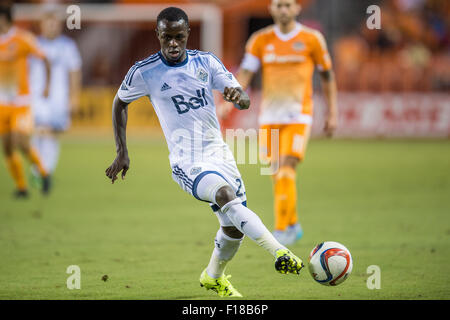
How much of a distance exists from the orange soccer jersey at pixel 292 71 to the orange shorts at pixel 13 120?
437 centimetres

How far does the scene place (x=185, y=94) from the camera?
5.55m

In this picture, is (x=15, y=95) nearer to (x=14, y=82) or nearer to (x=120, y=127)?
(x=14, y=82)

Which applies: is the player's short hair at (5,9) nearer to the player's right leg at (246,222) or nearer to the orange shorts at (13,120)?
the orange shorts at (13,120)

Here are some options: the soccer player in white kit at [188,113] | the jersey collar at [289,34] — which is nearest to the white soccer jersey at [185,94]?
the soccer player in white kit at [188,113]

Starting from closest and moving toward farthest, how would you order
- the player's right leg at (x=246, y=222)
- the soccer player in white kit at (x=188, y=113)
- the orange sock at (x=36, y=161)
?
the player's right leg at (x=246, y=222), the soccer player in white kit at (x=188, y=113), the orange sock at (x=36, y=161)

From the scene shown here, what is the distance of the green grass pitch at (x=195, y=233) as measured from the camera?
19.5 ft

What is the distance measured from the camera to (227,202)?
17.3 ft

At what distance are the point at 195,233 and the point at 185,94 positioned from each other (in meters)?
3.26

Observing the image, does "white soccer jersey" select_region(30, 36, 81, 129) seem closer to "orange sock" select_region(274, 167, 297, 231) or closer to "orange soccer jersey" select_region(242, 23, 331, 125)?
"orange soccer jersey" select_region(242, 23, 331, 125)

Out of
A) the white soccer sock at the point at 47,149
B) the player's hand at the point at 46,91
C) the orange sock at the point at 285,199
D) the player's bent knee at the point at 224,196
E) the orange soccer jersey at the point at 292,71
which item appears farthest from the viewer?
the white soccer sock at the point at 47,149

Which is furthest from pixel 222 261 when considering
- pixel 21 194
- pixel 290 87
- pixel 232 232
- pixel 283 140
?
pixel 21 194

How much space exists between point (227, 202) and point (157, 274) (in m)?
1.45
